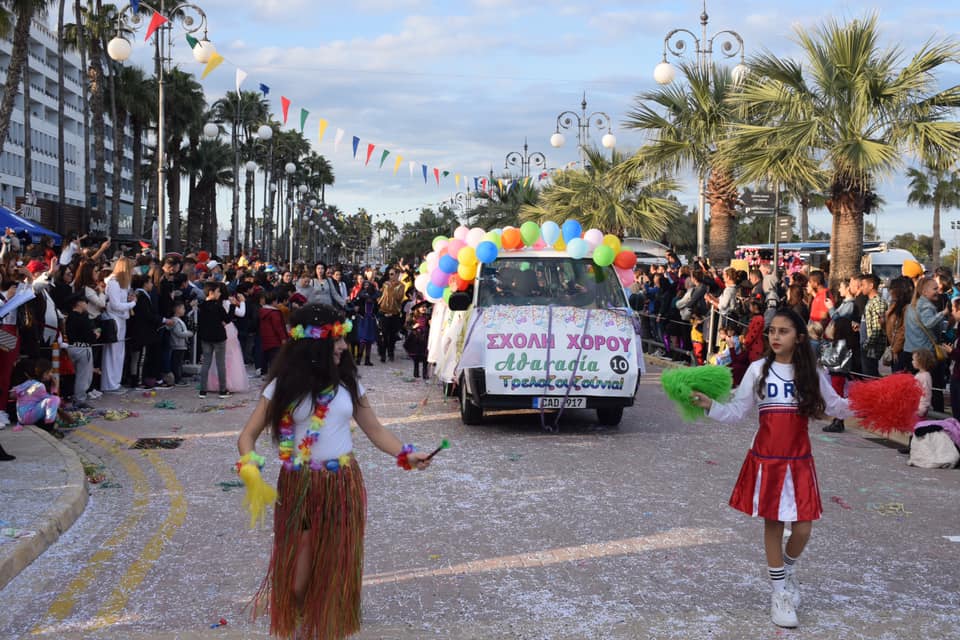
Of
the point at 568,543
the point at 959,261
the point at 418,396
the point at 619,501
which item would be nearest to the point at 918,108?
the point at 418,396

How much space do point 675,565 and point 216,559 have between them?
8.91ft

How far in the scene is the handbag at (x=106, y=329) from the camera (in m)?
13.8

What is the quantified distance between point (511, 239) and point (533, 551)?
20.9ft

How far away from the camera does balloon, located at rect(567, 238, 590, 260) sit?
12055 millimetres

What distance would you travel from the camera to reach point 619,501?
7.93 metres

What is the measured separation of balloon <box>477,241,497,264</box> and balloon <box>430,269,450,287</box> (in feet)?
3.50

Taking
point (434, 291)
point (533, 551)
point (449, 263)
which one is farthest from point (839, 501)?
point (434, 291)

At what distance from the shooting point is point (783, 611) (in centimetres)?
505

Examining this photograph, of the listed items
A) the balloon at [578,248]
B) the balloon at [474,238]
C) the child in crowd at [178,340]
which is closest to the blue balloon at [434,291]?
the balloon at [474,238]

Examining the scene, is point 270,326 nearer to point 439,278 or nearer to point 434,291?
point 434,291

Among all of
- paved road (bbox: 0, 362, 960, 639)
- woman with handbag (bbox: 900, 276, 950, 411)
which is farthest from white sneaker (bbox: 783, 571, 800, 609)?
woman with handbag (bbox: 900, 276, 950, 411)

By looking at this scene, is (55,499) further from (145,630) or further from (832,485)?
(832,485)

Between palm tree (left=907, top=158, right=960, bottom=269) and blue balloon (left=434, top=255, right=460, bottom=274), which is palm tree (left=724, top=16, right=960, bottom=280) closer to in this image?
blue balloon (left=434, top=255, right=460, bottom=274)

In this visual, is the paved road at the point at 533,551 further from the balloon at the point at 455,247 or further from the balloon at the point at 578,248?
the balloon at the point at 455,247
